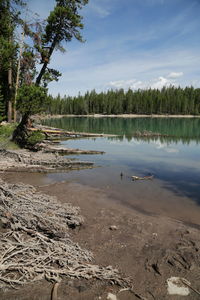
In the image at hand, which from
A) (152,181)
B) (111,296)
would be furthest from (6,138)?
(111,296)

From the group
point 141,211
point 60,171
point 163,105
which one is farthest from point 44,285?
point 163,105

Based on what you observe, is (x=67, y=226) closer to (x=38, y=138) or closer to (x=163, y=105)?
(x=38, y=138)

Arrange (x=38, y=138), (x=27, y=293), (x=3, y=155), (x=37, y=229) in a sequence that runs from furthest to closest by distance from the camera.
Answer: (x=38, y=138)
(x=3, y=155)
(x=37, y=229)
(x=27, y=293)

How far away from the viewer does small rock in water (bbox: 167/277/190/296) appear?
4.42 m

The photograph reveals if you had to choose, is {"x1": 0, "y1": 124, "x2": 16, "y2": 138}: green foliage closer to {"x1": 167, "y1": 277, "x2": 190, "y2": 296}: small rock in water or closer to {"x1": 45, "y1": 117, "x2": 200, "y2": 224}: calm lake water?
{"x1": 45, "y1": 117, "x2": 200, "y2": 224}: calm lake water

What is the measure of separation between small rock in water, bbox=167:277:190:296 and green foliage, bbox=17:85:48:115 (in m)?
14.7

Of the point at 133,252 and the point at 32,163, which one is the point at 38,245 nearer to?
the point at 133,252

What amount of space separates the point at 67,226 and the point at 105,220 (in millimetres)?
1484

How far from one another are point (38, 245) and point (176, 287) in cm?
328

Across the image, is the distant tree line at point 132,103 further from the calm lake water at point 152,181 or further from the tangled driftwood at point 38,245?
the tangled driftwood at point 38,245

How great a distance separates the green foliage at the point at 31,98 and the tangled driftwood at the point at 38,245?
1032cm

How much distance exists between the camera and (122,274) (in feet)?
16.2

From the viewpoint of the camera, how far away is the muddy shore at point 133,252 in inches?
171

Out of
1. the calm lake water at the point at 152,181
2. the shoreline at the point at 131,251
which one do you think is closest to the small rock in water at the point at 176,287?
the shoreline at the point at 131,251
